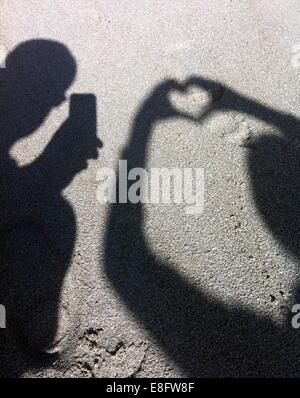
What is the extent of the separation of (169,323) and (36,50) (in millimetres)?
2791

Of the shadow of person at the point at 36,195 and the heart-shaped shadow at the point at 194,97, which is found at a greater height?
the heart-shaped shadow at the point at 194,97

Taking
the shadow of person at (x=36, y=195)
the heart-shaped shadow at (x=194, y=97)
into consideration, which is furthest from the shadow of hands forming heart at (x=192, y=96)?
the shadow of person at (x=36, y=195)

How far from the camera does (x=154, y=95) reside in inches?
134

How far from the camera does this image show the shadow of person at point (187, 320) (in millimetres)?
2254

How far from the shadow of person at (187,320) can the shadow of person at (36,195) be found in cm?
38

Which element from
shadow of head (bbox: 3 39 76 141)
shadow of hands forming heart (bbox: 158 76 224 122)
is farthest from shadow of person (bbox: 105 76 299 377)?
shadow of head (bbox: 3 39 76 141)

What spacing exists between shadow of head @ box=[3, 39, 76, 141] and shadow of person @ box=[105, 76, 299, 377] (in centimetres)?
117

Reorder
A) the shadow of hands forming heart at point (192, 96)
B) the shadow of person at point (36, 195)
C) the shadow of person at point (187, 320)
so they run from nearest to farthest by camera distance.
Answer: the shadow of person at point (187, 320), the shadow of person at point (36, 195), the shadow of hands forming heart at point (192, 96)

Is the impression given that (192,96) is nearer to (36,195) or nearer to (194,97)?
(194,97)

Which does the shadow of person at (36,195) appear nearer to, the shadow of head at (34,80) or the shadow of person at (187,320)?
the shadow of head at (34,80)

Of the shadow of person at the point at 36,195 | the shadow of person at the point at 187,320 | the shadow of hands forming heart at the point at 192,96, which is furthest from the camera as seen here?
the shadow of hands forming heart at the point at 192,96

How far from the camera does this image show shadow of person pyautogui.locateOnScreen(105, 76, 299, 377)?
88.7 inches

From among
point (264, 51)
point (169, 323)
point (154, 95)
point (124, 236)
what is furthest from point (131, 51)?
point (169, 323)

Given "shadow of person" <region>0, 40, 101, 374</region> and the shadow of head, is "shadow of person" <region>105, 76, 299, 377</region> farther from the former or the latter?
the shadow of head
